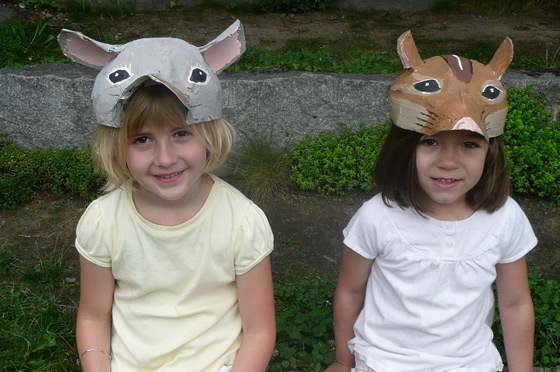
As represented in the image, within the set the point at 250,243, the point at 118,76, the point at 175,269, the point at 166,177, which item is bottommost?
the point at 175,269

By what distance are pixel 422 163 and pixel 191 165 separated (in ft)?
2.70

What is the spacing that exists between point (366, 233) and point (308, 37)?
3494 millimetres

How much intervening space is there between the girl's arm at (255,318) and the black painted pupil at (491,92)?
980mm

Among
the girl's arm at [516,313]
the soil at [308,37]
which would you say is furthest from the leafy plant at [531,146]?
the girl's arm at [516,313]

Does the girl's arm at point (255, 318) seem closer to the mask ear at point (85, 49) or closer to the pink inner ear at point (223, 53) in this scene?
the pink inner ear at point (223, 53)

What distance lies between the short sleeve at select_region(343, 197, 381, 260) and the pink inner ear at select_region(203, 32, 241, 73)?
77cm

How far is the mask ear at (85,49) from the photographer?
6.91 ft

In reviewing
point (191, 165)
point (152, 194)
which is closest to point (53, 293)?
point (152, 194)

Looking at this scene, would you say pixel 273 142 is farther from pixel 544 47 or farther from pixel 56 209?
pixel 544 47

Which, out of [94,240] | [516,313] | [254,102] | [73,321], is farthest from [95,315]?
[254,102]

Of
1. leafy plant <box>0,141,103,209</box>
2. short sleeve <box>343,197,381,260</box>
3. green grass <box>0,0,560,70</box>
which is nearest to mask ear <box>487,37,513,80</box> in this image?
short sleeve <box>343,197,381,260</box>

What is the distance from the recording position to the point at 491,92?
6.86 feet

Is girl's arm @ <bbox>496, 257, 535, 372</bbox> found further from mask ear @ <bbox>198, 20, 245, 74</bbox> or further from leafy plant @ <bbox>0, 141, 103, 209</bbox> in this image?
leafy plant @ <bbox>0, 141, 103, 209</bbox>

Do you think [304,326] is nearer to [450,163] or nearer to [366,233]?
[366,233]
